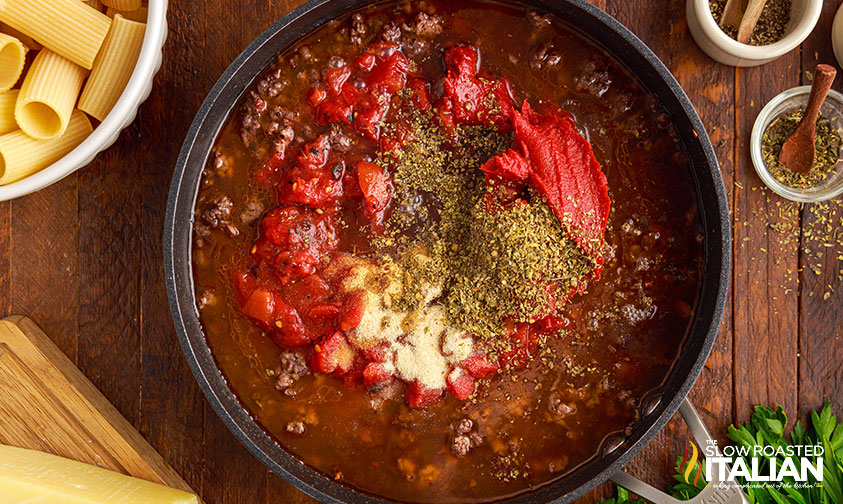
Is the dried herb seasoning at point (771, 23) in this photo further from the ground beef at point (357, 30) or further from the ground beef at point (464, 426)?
the ground beef at point (464, 426)

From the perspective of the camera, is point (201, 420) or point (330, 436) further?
point (201, 420)

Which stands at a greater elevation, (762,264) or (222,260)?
(222,260)

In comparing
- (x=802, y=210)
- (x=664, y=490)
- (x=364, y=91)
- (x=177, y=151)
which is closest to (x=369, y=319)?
(x=364, y=91)

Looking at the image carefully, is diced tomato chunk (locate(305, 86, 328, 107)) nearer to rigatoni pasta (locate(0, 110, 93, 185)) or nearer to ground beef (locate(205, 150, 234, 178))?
ground beef (locate(205, 150, 234, 178))

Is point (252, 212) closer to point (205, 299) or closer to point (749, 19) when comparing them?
point (205, 299)

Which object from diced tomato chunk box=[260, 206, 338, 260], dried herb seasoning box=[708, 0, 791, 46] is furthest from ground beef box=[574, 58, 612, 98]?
diced tomato chunk box=[260, 206, 338, 260]

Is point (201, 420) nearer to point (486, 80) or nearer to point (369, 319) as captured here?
point (369, 319)

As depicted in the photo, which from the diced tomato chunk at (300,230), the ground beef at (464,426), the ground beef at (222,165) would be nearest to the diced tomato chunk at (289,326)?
the diced tomato chunk at (300,230)
